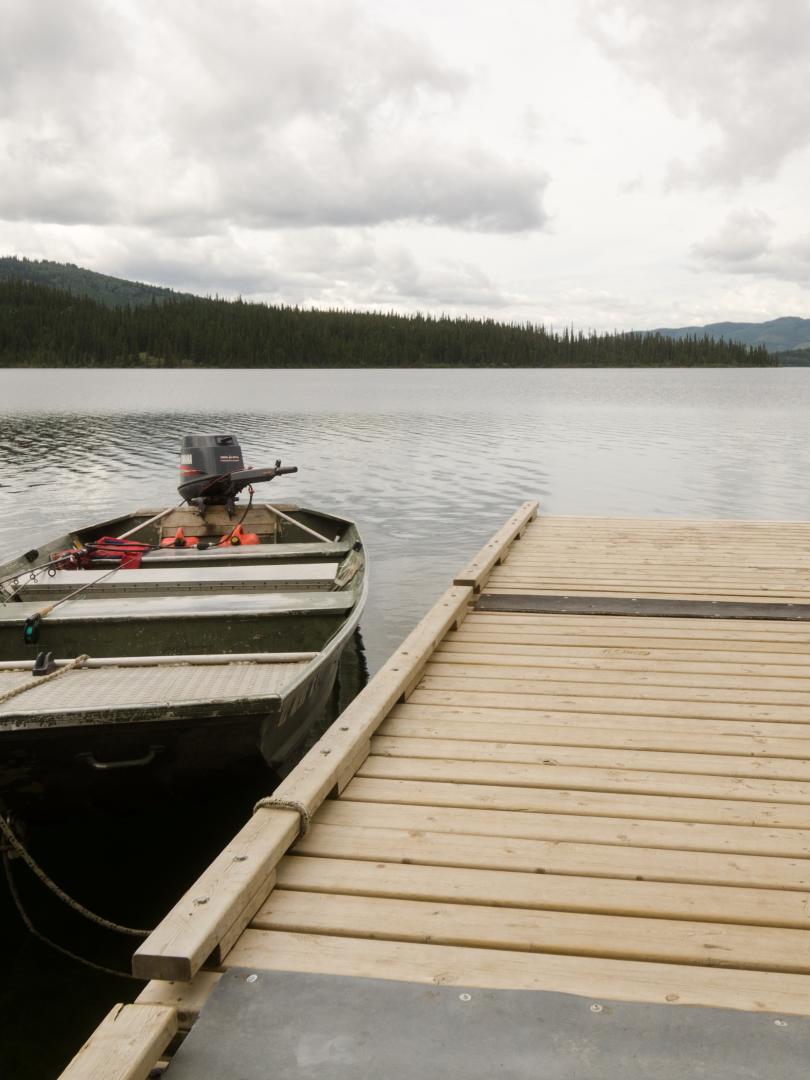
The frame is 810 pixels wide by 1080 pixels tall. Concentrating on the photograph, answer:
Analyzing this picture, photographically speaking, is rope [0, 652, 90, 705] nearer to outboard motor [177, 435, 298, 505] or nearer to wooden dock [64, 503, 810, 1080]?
wooden dock [64, 503, 810, 1080]

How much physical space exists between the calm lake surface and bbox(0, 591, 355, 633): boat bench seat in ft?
4.78

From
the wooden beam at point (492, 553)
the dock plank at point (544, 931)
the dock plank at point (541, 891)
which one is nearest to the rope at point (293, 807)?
the dock plank at point (541, 891)

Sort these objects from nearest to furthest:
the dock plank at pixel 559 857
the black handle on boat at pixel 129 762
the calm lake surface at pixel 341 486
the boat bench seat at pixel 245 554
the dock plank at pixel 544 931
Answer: the dock plank at pixel 544 931 → the dock plank at pixel 559 857 → the black handle on boat at pixel 129 762 → the calm lake surface at pixel 341 486 → the boat bench seat at pixel 245 554

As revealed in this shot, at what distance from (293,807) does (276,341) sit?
137524mm

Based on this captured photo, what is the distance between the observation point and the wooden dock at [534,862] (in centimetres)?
232

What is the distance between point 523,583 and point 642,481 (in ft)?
52.3

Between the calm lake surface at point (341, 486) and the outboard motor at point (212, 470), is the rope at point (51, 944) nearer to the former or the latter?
the calm lake surface at point (341, 486)

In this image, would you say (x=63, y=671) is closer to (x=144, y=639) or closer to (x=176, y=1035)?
(x=144, y=639)

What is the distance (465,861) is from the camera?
311 cm

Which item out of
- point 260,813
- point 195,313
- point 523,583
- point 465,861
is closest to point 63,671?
point 260,813

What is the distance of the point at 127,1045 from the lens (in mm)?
2119

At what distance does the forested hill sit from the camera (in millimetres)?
128375

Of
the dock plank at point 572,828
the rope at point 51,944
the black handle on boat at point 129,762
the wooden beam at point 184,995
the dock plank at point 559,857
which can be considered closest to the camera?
the wooden beam at point 184,995

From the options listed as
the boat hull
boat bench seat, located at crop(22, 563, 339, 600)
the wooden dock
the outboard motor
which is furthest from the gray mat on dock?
the outboard motor
